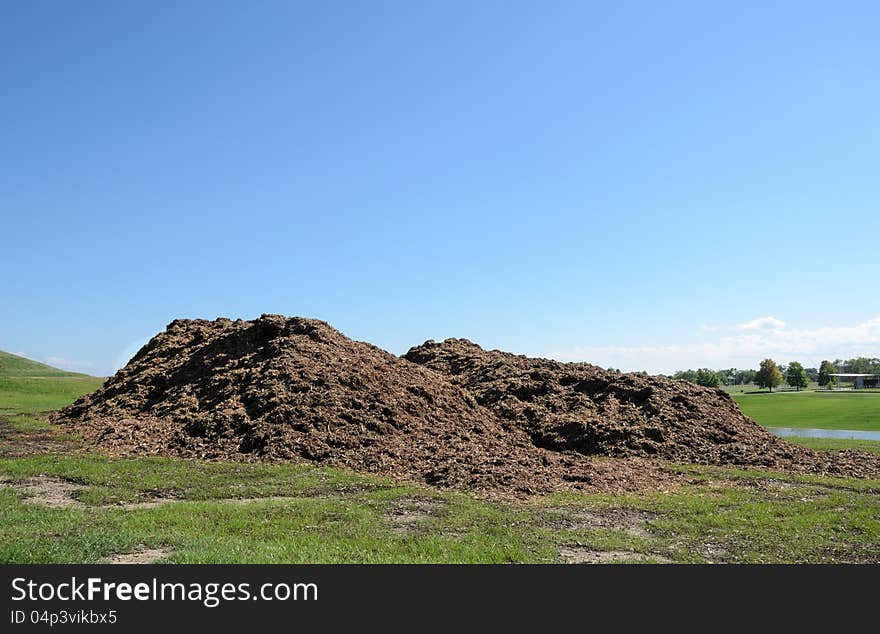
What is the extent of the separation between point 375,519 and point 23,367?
6637 centimetres

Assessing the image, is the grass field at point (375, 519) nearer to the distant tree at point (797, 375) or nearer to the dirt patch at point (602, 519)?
the dirt patch at point (602, 519)

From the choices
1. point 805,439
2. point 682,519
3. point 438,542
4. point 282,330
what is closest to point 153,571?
point 438,542

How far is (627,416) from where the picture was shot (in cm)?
1819

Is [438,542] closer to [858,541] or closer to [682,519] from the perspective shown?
[682,519]

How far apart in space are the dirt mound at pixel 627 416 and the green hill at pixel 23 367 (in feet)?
164

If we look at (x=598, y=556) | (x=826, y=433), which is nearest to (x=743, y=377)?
(x=826, y=433)

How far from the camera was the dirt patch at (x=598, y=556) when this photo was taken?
6977 millimetres

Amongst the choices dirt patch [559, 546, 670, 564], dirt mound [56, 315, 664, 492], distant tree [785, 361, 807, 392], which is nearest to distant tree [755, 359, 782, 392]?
distant tree [785, 361, 807, 392]

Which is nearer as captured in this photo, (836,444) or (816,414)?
(836,444)

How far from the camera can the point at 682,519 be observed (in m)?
9.12

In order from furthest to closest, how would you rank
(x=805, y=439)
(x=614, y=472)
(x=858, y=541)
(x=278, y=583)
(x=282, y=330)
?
1. (x=805, y=439)
2. (x=282, y=330)
3. (x=614, y=472)
4. (x=858, y=541)
5. (x=278, y=583)

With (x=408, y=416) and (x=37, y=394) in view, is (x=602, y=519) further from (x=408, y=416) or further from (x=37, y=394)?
(x=37, y=394)

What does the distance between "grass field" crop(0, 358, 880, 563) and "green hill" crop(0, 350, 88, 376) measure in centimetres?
5224

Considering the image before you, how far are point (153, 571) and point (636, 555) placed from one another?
524 centimetres
